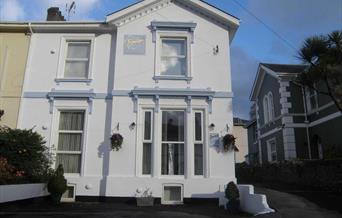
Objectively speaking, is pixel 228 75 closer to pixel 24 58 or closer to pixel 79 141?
pixel 79 141

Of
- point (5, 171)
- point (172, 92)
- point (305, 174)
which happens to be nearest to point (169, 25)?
point (172, 92)

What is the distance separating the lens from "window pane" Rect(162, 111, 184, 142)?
13.9 meters

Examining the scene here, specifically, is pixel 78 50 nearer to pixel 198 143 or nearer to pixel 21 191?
pixel 198 143

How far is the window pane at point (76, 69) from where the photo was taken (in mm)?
14992

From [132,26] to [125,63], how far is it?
163 centimetres

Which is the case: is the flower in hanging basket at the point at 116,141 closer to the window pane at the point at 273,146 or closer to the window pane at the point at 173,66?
the window pane at the point at 173,66

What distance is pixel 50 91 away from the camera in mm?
14547

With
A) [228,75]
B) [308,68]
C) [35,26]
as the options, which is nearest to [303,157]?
[308,68]

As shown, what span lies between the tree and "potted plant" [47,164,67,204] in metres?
10.2

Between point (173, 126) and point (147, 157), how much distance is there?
1.53 meters

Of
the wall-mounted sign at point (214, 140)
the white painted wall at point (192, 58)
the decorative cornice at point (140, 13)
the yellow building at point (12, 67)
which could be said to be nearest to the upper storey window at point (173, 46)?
the white painted wall at point (192, 58)

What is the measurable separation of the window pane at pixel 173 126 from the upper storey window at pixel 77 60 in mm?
3755

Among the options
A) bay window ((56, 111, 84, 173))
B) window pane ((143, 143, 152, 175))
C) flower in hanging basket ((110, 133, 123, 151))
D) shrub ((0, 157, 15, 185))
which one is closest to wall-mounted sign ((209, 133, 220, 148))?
window pane ((143, 143, 152, 175))

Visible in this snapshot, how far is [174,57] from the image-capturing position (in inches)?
583
